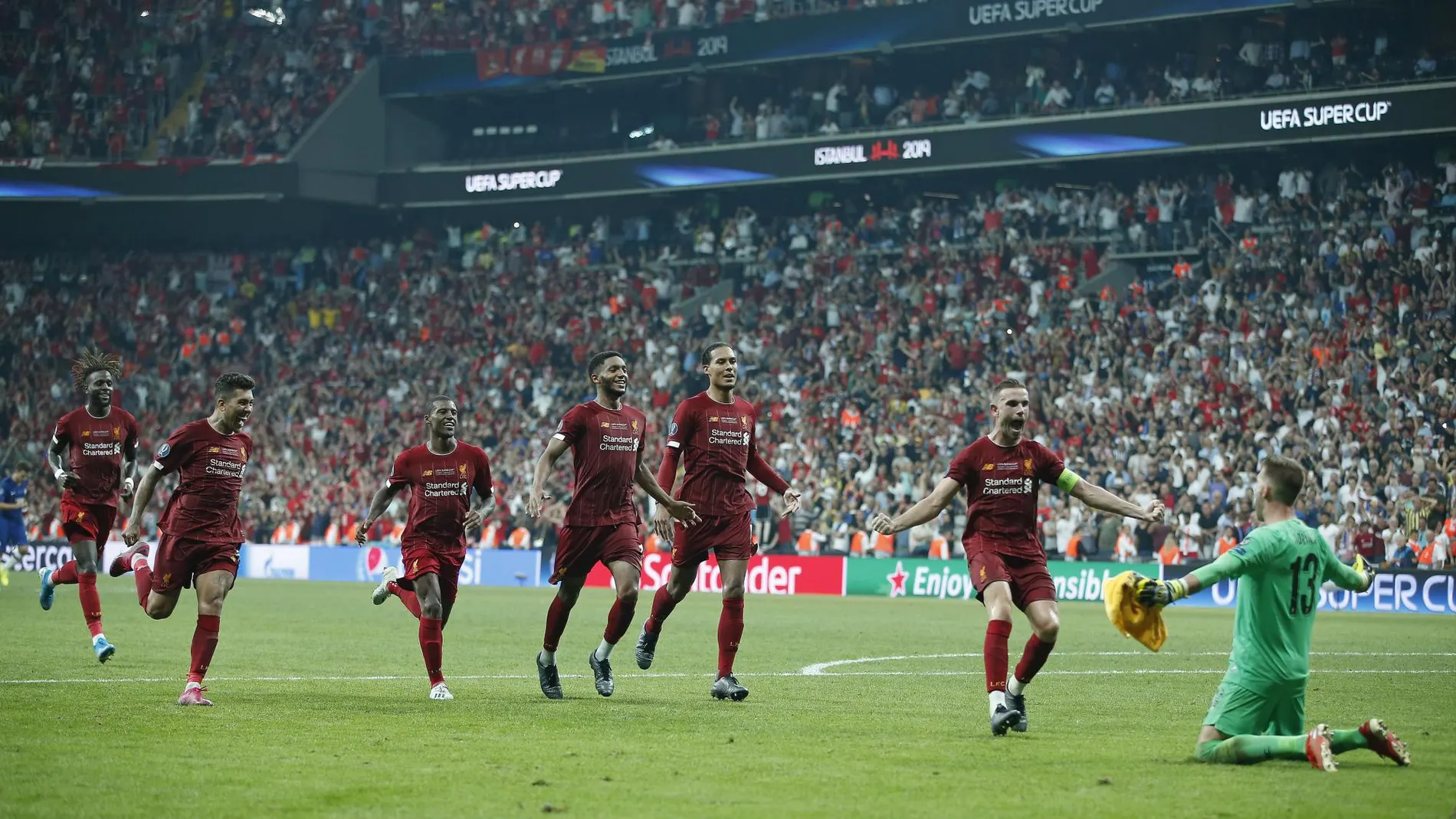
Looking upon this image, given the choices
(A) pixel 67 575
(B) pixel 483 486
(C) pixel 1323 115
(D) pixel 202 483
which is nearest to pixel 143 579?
(D) pixel 202 483

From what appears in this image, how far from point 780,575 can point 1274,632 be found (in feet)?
90.6

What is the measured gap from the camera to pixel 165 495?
45000 millimetres

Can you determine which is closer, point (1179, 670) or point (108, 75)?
point (1179, 670)

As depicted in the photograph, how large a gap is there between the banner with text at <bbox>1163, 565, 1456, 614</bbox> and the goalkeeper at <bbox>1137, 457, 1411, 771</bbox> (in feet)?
66.5

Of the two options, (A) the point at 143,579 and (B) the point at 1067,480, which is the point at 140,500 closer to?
(A) the point at 143,579

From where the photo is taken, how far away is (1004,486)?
11.7m

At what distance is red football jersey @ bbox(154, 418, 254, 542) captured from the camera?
520 inches

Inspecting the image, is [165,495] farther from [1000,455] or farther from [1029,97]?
[1000,455]

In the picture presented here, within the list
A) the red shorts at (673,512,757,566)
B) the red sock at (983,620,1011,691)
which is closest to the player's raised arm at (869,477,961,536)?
the red sock at (983,620,1011,691)

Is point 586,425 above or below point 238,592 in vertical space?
above

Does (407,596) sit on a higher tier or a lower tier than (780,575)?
higher

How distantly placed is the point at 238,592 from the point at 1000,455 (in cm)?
2479

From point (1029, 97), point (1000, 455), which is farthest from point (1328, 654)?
point (1029, 97)

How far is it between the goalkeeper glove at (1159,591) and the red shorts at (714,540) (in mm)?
5261
